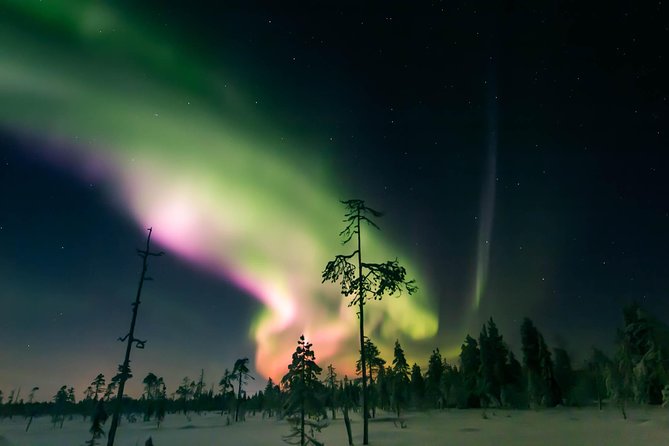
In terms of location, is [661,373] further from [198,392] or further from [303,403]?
[198,392]

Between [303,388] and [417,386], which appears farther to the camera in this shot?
[417,386]

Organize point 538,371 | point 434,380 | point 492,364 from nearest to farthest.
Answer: point 538,371 → point 492,364 → point 434,380

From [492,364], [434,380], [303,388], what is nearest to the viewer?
[303,388]

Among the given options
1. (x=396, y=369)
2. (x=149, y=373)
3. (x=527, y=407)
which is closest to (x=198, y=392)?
(x=149, y=373)

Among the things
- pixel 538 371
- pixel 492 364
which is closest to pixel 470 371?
pixel 492 364

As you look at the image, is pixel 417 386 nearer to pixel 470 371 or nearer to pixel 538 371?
pixel 470 371

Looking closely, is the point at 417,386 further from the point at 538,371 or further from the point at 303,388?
the point at 303,388

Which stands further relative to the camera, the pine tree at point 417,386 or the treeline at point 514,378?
the pine tree at point 417,386

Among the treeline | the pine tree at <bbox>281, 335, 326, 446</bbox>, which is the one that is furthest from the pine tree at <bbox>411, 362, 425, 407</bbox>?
the pine tree at <bbox>281, 335, 326, 446</bbox>

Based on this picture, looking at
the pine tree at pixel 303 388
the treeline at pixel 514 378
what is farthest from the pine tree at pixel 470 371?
the pine tree at pixel 303 388

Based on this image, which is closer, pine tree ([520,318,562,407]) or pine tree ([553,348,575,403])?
pine tree ([520,318,562,407])

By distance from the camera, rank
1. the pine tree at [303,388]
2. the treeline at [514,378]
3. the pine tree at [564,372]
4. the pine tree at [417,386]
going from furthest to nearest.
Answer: the pine tree at [417,386]
the pine tree at [564,372]
the treeline at [514,378]
the pine tree at [303,388]

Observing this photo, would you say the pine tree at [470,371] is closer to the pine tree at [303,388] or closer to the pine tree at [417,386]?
the pine tree at [417,386]

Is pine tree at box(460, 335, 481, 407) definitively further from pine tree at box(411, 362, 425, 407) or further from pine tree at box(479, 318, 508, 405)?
pine tree at box(411, 362, 425, 407)
